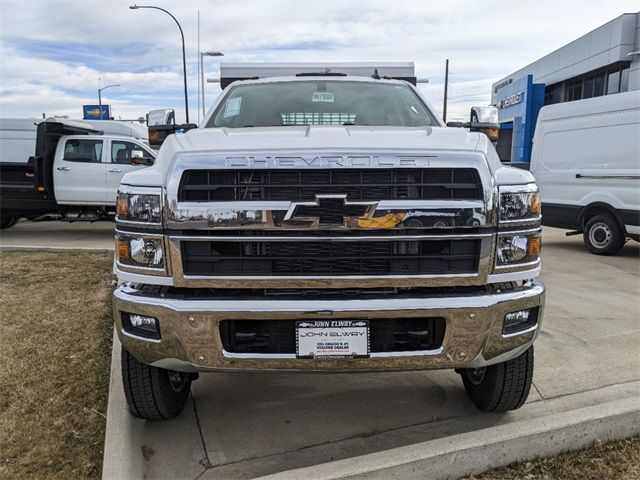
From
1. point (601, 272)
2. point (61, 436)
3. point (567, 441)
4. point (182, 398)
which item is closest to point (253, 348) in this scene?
point (182, 398)

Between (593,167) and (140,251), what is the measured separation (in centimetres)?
848

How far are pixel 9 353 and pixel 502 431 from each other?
3408 millimetres

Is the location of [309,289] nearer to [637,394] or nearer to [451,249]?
[451,249]

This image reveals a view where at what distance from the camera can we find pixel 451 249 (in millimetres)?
2545

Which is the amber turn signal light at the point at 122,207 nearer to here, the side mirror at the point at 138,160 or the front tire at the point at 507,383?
the front tire at the point at 507,383

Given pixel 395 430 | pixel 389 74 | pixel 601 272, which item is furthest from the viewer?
pixel 601 272

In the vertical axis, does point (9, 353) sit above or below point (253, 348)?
below

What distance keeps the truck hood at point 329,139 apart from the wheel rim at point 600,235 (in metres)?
7.09

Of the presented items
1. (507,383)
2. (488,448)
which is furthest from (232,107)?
(488,448)

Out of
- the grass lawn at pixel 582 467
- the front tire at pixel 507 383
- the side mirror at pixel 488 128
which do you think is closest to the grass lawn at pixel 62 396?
the grass lawn at pixel 582 467

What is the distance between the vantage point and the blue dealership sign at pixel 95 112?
44.9 metres

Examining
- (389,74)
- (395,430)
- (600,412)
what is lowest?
(395,430)

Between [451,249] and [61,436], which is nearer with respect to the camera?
[451,249]

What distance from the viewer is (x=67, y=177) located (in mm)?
11094
